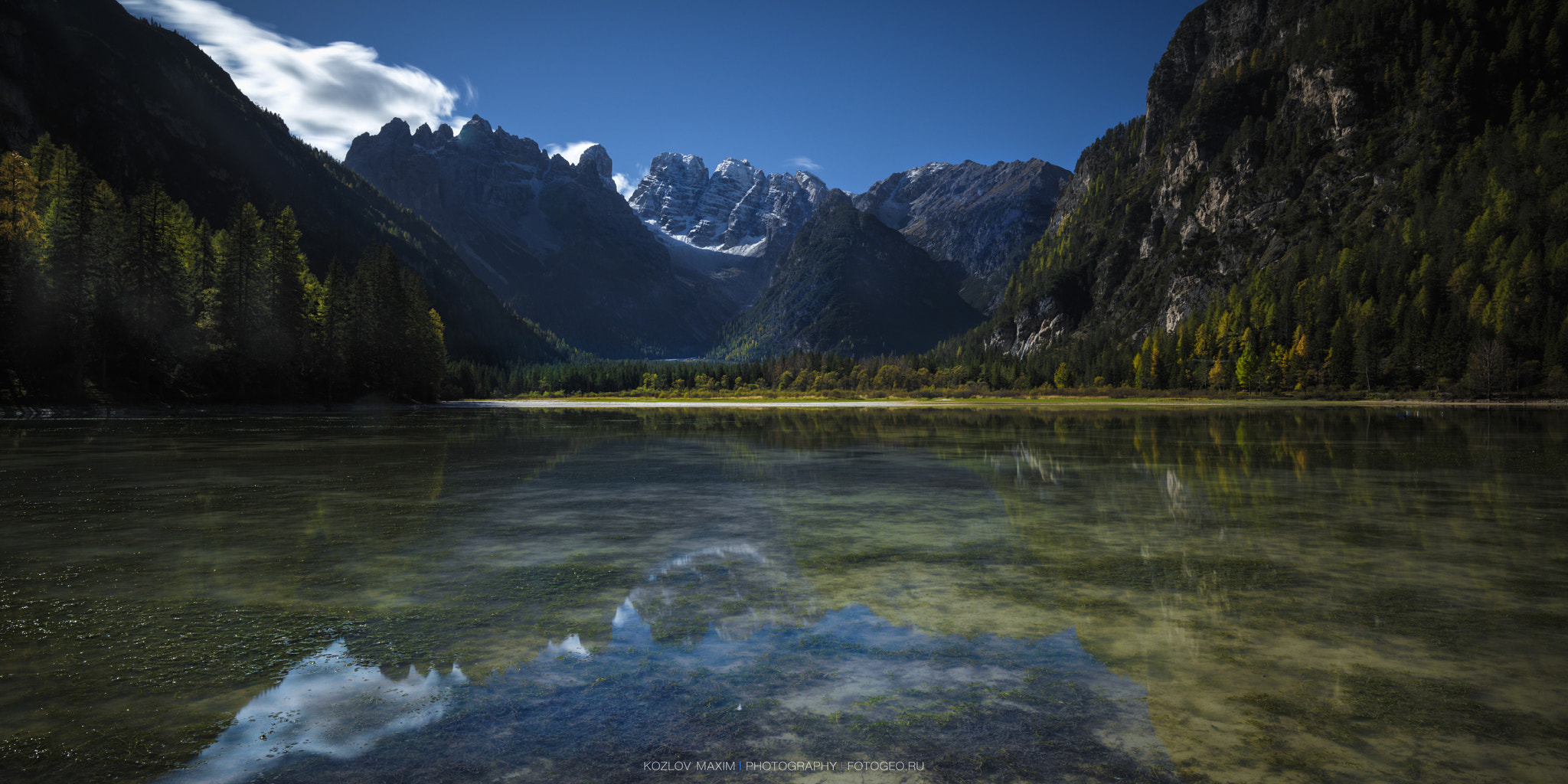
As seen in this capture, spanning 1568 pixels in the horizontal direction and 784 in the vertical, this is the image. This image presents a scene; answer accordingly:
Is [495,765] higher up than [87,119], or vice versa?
[87,119]

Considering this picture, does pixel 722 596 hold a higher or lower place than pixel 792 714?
lower

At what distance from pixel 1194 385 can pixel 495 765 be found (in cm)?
17357

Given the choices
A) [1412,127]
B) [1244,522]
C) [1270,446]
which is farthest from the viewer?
[1412,127]

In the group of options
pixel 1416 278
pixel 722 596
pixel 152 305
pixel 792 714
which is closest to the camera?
pixel 792 714

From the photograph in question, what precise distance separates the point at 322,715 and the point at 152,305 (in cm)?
8646

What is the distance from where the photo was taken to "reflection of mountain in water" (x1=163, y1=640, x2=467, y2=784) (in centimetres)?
585

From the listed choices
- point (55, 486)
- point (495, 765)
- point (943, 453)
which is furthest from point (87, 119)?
point (495, 765)

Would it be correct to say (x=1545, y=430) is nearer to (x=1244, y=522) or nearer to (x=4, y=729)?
(x=1244, y=522)

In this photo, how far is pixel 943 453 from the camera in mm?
35188

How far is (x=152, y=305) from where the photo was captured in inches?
2771

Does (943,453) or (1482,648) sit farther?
(943,453)

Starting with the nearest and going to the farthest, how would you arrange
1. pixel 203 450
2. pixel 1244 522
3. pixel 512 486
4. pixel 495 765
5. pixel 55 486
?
pixel 495 765
pixel 1244 522
pixel 55 486
pixel 512 486
pixel 203 450

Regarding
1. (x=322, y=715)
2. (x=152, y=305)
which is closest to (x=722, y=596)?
(x=322, y=715)

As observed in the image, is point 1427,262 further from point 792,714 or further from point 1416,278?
point 792,714
